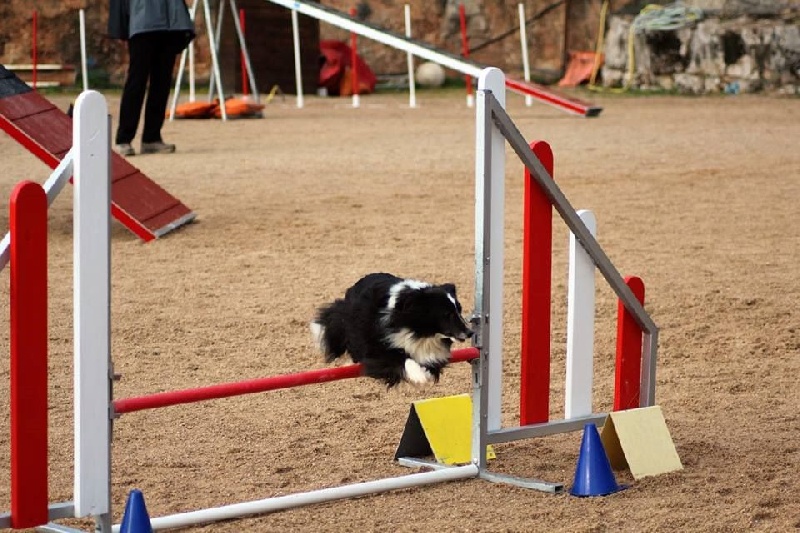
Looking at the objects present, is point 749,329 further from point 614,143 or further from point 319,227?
point 614,143

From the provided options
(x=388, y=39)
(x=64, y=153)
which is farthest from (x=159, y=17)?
(x=64, y=153)

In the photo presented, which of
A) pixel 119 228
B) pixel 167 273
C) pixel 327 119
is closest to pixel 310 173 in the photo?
pixel 119 228

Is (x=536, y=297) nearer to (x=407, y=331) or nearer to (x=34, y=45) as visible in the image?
(x=407, y=331)

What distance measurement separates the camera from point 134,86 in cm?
1064

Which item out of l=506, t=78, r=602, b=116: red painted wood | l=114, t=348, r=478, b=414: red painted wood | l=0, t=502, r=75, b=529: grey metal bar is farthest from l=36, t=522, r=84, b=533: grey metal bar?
l=506, t=78, r=602, b=116: red painted wood

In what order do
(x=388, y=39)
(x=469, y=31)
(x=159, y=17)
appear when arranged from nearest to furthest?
(x=159, y=17) → (x=388, y=39) → (x=469, y=31)

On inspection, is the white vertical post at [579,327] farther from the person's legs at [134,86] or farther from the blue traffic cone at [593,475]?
the person's legs at [134,86]

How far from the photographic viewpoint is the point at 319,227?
7789 mm

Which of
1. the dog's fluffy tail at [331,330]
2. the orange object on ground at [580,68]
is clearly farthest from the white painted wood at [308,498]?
the orange object on ground at [580,68]

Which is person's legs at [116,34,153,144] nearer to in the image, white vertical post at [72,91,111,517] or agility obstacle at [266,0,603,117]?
agility obstacle at [266,0,603,117]

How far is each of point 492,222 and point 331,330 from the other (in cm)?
54

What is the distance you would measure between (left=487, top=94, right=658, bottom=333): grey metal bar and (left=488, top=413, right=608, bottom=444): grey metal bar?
1.05 feet

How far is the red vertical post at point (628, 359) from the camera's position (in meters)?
3.93

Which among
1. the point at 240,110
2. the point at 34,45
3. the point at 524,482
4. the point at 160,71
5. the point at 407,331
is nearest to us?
the point at 407,331
